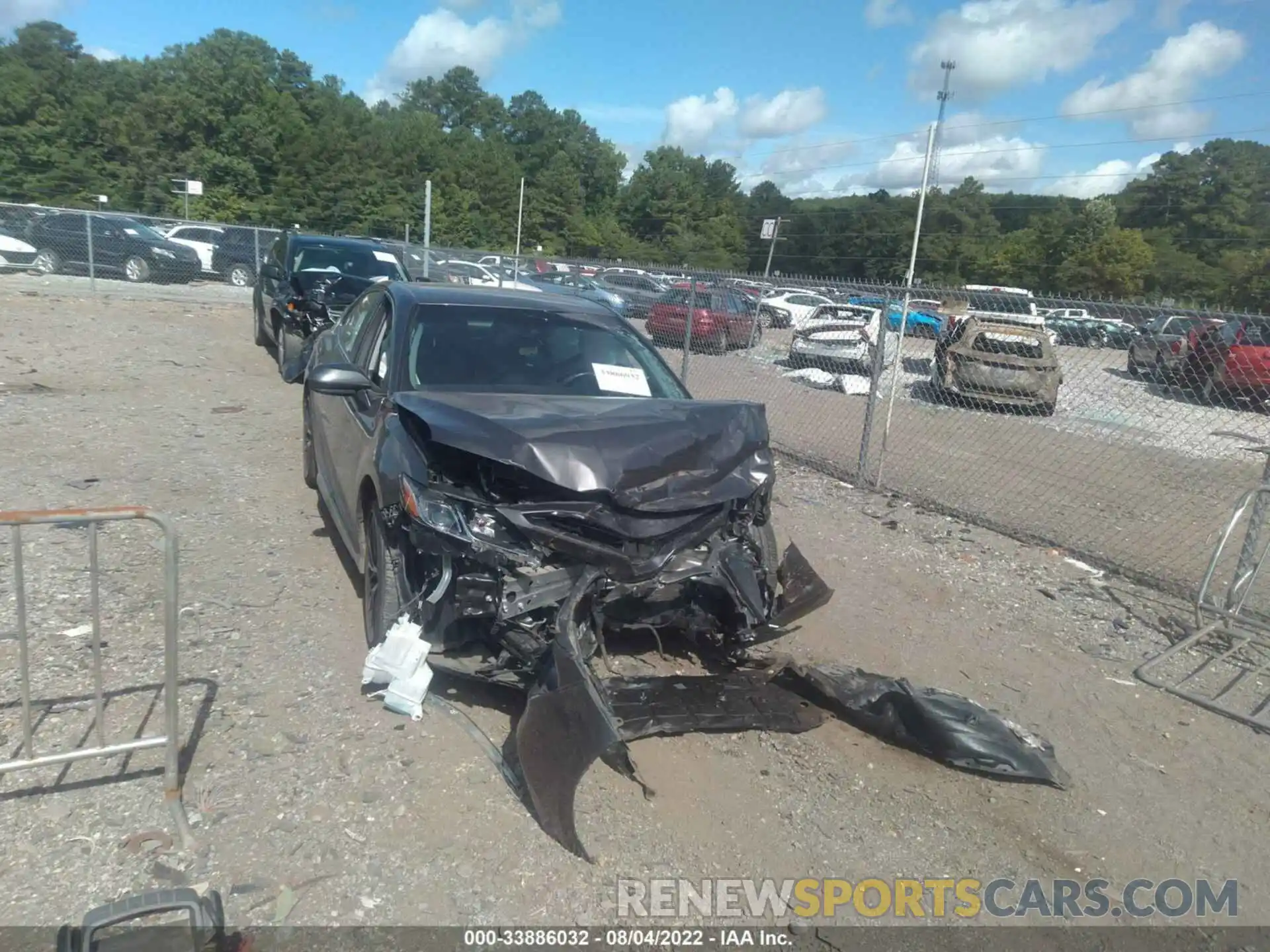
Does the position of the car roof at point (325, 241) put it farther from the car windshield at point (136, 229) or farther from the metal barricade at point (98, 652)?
the metal barricade at point (98, 652)

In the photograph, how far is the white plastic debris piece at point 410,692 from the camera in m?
3.60

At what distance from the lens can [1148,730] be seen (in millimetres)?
4234

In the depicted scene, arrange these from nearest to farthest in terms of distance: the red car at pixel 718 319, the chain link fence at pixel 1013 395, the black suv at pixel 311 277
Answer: the chain link fence at pixel 1013 395
the red car at pixel 718 319
the black suv at pixel 311 277

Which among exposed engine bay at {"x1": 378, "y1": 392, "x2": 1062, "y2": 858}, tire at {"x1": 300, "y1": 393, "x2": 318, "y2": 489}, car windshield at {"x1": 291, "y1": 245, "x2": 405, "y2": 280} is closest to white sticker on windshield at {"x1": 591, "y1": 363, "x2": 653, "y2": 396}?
exposed engine bay at {"x1": 378, "y1": 392, "x2": 1062, "y2": 858}

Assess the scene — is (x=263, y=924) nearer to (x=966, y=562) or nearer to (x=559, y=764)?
(x=559, y=764)

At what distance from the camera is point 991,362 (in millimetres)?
9289

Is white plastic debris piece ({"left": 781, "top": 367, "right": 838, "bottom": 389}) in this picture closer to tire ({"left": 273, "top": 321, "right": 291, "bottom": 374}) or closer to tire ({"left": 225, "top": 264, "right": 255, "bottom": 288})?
tire ({"left": 273, "top": 321, "right": 291, "bottom": 374})

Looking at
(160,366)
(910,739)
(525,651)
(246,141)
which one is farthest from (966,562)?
(246,141)

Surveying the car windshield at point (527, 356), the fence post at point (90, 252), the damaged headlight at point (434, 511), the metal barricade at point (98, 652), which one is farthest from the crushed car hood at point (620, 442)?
the fence post at point (90, 252)

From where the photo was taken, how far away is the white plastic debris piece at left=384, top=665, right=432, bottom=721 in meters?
3.60

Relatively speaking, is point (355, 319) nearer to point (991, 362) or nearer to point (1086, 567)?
point (1086, 567)

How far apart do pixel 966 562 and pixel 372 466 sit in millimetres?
4294

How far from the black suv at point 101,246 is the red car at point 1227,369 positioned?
804 inches

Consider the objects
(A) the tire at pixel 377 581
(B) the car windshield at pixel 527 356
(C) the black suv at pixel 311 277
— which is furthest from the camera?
(C) the black suv at pixel 311 277
